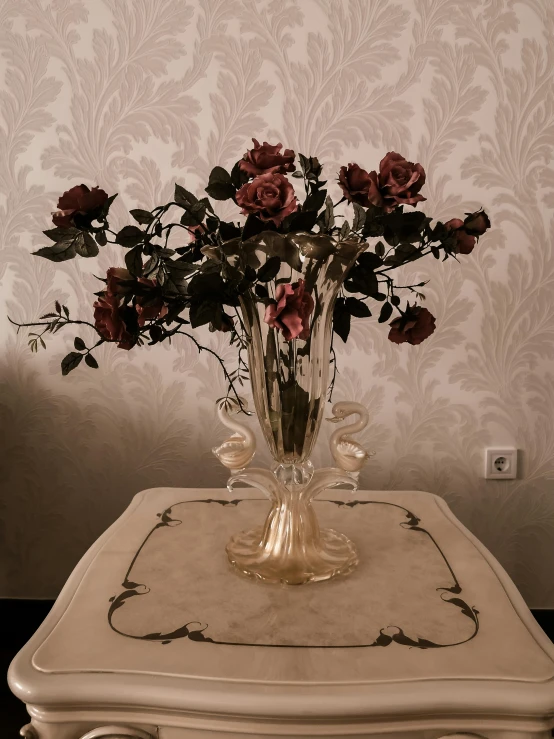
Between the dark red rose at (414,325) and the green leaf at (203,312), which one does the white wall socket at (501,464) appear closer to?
the dark red rose at (414,325)

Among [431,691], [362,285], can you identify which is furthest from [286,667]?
[362,285]

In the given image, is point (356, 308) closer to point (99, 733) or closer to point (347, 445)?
point (347, 445)

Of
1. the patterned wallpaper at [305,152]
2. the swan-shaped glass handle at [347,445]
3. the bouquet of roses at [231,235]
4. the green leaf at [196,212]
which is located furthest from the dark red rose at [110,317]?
the patterned wallpaper at [305,152]

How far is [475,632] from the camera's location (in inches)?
33.1

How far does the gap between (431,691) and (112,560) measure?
52cm

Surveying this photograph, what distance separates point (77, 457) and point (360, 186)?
1092 mm

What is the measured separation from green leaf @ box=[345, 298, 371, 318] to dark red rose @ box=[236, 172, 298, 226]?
0.20 meters

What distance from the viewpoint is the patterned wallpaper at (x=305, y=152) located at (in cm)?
144

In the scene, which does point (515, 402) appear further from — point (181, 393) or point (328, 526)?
point (181, 393)

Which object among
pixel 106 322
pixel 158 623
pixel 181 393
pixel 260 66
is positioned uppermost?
pixel 260 66

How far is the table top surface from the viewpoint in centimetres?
74

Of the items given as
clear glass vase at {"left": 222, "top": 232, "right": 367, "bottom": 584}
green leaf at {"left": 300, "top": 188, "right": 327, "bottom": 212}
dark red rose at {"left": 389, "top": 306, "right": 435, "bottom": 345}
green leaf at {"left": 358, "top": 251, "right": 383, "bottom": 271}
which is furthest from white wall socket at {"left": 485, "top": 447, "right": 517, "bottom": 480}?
green leaf at {"left": 300, "top": 188, "right": 327, "bottom": 212}

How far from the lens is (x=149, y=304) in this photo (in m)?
0.80

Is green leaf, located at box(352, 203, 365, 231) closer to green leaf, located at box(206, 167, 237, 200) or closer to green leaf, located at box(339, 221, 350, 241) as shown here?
green leaf, located at box(339, 221, 350, 241)
